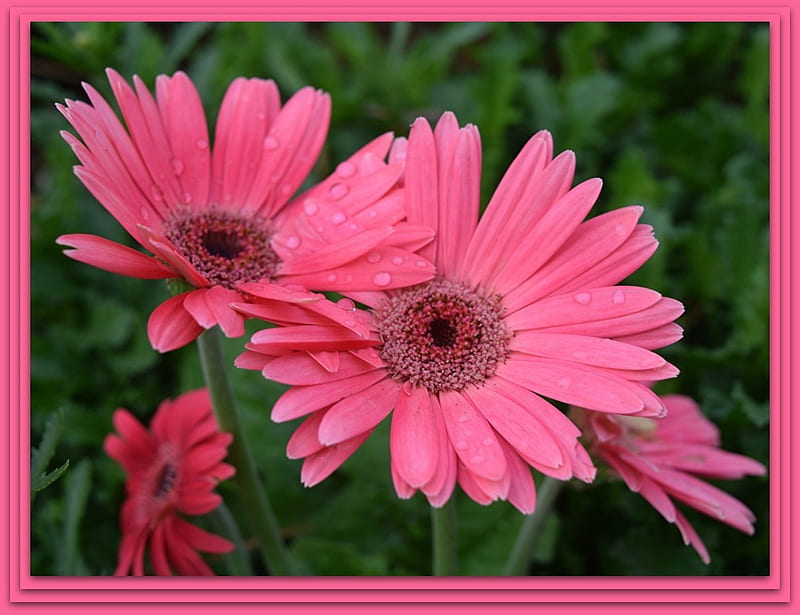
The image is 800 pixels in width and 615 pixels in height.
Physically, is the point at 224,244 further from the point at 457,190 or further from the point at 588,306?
the point at 588,306

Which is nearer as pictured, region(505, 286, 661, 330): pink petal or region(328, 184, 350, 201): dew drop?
region(505, 286, 661, 330): pink petal

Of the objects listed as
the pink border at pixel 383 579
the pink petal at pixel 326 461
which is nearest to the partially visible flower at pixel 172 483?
the pink border at pixel 383 579

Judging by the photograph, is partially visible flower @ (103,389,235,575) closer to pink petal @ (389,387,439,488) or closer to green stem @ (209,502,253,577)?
green stem @ (209,502,253,577)

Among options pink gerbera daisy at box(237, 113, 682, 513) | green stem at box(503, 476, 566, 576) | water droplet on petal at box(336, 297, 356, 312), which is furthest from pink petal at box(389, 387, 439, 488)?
green stem at box(503, 476, 566, 576)

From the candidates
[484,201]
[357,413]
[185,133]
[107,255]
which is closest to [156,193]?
[185,133]

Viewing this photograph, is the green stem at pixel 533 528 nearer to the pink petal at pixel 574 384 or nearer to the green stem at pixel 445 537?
the green stem at pixel 445 537
